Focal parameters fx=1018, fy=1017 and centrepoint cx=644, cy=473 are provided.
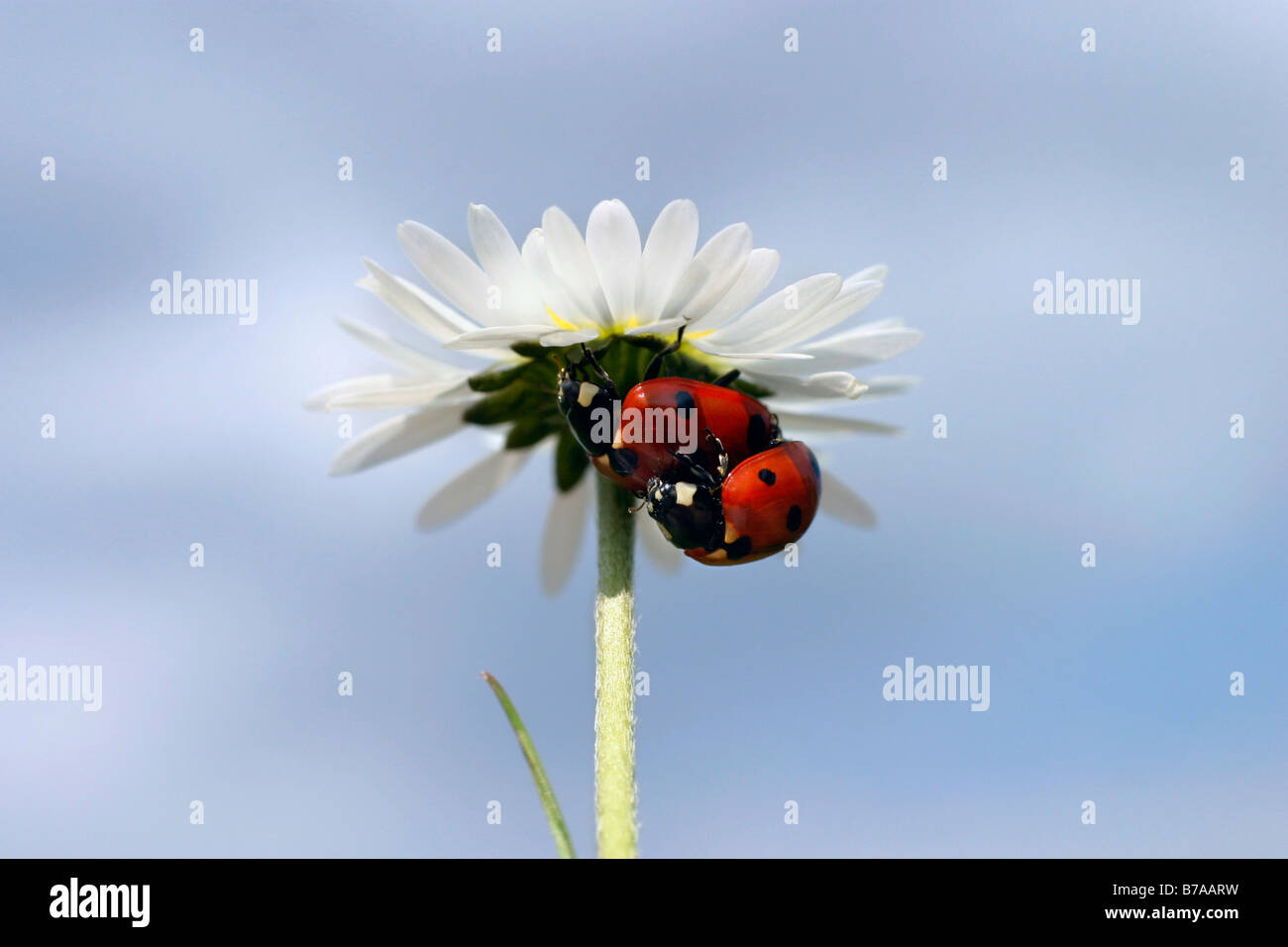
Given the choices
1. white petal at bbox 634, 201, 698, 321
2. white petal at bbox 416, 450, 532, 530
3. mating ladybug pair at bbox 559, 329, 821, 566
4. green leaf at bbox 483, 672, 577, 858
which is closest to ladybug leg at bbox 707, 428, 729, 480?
mating ladybug pair at bbox 559, 329, 821, 566

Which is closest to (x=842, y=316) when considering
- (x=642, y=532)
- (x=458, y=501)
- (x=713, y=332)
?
(x=713, y=332)

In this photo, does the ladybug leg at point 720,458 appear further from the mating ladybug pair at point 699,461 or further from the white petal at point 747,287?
the white petal at point 747,287

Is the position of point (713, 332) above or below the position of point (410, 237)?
below

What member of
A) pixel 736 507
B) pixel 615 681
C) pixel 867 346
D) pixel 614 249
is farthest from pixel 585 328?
pixel 615 681

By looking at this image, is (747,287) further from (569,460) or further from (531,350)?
(569,460)

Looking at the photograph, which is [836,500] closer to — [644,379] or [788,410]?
[788,410]
